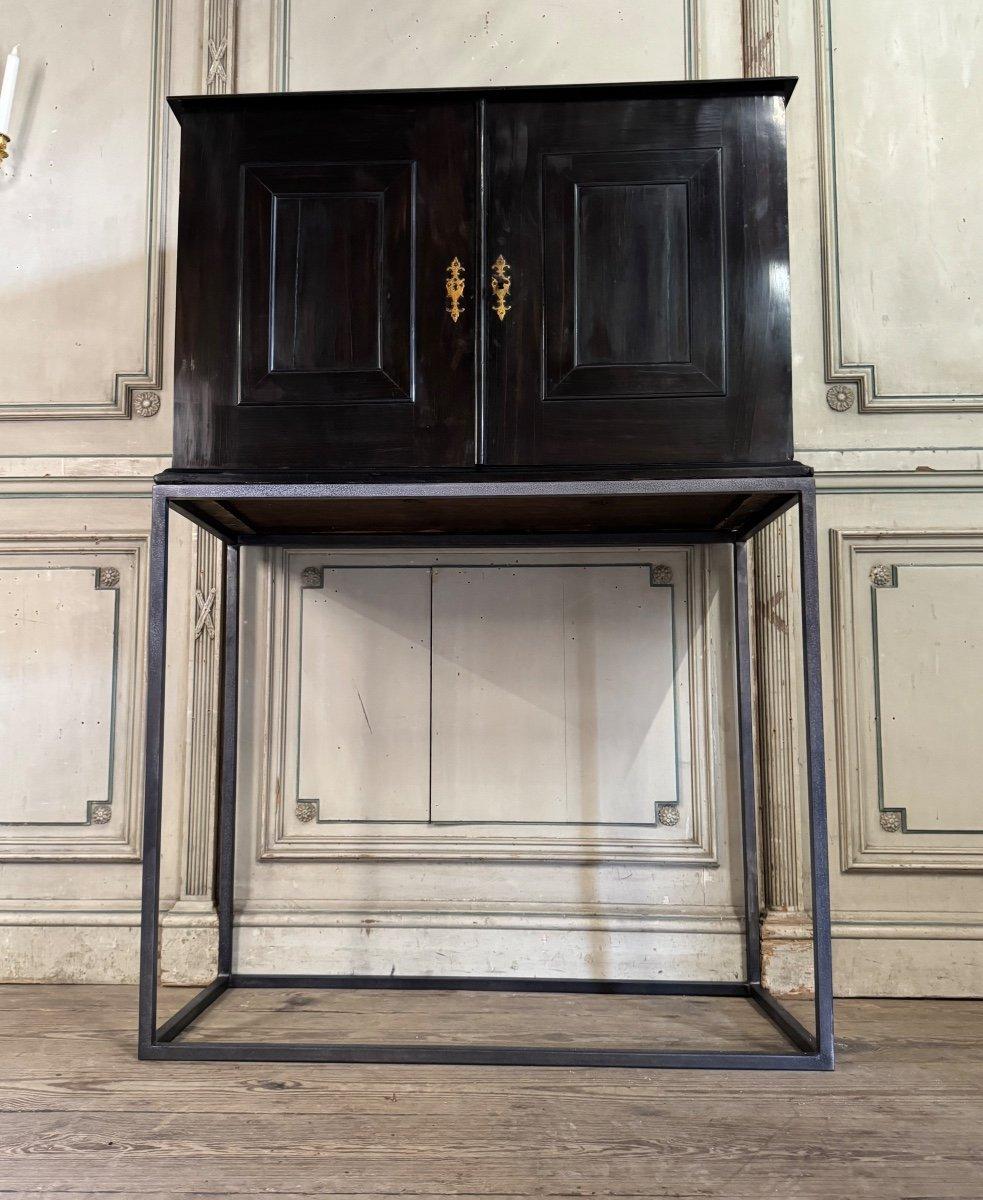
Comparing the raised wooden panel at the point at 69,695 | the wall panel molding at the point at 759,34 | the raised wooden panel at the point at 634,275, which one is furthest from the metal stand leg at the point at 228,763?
the wall panel molding at the point at 759,34

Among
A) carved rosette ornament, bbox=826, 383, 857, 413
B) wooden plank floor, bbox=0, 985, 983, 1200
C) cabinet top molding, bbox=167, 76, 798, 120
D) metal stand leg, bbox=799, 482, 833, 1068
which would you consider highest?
cabinet top molding, bbox=167, 76, 798, 120

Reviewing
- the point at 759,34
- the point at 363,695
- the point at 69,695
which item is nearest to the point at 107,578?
the point at 69,695

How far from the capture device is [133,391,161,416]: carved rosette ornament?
5.80 feet

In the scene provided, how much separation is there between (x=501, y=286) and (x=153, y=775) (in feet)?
2.96

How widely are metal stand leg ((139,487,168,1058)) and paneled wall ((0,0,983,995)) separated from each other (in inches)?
13.5

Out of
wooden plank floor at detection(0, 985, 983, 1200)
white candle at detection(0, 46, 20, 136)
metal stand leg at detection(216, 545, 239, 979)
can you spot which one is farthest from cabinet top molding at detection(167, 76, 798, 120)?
wooden plank floor at detection(0, 985, 983, 1200)

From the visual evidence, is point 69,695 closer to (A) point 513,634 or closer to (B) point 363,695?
(B) point 363,695

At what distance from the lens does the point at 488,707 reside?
171 cm

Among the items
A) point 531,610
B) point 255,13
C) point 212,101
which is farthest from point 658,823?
point 255,13

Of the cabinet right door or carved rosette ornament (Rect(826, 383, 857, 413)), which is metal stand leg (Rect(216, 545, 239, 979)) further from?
carved rosette ornament (Rect(826, 383, 857, 413))

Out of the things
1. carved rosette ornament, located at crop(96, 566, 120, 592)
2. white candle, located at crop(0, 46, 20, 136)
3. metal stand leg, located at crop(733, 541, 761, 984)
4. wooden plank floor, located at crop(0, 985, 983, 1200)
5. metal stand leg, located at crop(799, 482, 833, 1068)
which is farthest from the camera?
carved rosette ornament, located at crop(96, 566, 120, 592)

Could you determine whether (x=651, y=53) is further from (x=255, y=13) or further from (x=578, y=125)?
(x=255, y=13)

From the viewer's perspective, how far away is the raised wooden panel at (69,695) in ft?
5.62

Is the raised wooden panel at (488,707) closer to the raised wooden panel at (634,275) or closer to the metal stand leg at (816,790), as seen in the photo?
the metal stand leg at (816,790)
